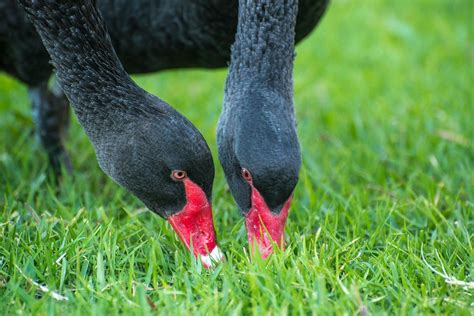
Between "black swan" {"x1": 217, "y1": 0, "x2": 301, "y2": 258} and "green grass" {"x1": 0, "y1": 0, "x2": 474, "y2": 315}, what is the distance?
239 mm

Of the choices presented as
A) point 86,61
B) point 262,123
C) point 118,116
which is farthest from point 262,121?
point 86,61

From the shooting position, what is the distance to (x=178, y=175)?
13.7 ft

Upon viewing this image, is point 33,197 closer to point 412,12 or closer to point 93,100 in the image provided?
point 93,100

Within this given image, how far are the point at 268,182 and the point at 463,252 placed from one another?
112cm

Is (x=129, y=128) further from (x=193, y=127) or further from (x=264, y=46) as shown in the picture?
(x=264, y=46)

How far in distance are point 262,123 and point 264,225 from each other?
54 centimetres

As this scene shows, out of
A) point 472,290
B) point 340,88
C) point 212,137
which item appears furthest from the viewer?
point 340,88

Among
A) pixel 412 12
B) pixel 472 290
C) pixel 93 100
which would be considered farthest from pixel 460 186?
pixel 412 12

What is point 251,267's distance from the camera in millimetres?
3742

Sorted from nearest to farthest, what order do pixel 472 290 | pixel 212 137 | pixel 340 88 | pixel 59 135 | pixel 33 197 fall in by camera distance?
pixel 472 290, pixel 33 197, pixel 59 135, pixel 212 137, pixel 340 88

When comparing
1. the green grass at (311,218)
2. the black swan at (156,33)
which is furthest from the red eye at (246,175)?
the black swan at (156,33)

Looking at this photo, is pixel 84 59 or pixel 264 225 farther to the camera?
pixel 84 59

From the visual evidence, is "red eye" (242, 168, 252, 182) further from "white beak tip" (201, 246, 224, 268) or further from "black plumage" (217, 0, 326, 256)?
"white beak tip" (201, 246, 224, 268)

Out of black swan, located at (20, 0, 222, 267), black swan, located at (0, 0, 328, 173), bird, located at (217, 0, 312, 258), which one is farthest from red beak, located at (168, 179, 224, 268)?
black swan, located at (0, 0, 328, 173)
